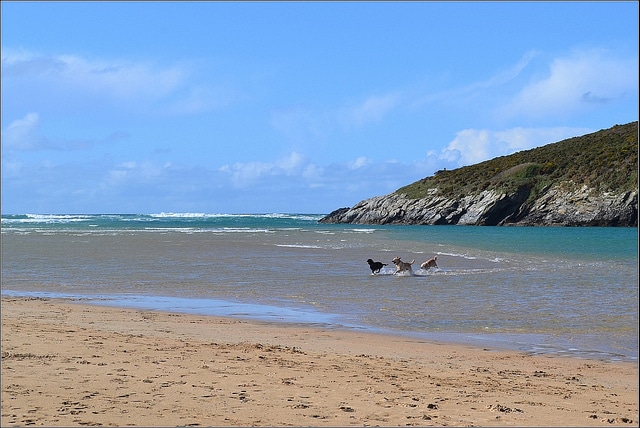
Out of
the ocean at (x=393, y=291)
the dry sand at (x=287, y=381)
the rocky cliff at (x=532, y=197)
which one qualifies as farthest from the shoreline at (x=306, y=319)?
the rocky cliff at (x=532, y=197)

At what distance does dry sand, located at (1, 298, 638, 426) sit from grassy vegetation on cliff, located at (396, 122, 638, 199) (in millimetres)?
68632

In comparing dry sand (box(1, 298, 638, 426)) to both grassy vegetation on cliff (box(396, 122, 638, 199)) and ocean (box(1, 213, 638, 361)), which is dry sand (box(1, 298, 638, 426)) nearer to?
ocean (box(1, 213, 638, 361))

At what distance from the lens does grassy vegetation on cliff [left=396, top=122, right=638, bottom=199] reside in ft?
250

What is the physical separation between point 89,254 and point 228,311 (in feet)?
62.5

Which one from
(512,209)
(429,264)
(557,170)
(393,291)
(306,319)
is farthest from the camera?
(557,170)

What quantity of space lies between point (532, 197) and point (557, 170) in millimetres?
5807

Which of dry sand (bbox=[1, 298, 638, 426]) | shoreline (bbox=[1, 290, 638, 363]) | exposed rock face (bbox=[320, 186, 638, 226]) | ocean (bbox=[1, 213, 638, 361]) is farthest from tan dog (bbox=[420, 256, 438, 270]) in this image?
exposed rock face (bbox=[320, 186, 638, 226])

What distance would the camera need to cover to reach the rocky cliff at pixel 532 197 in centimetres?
7238

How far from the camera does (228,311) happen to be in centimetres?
1487

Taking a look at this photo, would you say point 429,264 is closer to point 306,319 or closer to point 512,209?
point 306,319

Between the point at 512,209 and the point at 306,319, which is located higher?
the point at 512,209

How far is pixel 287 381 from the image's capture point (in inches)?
319

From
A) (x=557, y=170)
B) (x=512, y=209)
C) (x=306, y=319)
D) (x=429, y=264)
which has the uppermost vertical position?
(x=557, y=170)

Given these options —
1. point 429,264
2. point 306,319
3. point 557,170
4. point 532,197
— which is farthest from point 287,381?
point 557,170
